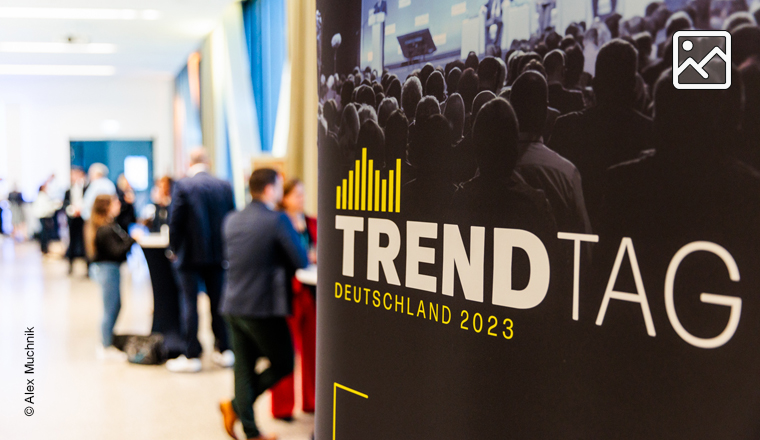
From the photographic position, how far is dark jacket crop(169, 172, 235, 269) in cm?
424

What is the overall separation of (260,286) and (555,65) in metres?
2.10

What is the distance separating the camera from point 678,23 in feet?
2.84

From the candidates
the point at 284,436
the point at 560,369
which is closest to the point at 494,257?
the point at 560,369

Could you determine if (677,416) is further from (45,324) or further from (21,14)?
(21,14)

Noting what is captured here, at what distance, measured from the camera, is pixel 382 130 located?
1.33 meters

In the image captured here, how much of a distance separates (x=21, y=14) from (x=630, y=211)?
898 centimetres

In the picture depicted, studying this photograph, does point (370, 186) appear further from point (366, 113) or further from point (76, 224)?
point (76, 224)

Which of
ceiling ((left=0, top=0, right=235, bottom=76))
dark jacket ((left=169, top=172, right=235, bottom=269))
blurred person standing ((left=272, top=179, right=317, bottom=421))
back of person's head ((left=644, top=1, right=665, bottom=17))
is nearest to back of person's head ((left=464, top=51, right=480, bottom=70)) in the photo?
back of person's head ((left=644, top=1, right=665, bottom=17))

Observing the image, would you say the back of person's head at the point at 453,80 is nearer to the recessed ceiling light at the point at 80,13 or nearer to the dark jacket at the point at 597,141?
the dark jacket at the point at 597,141

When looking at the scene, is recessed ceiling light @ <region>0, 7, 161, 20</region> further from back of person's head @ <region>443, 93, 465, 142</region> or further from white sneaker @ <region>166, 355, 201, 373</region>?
back of person's head @ <region>443, 93, 465, 142</region>

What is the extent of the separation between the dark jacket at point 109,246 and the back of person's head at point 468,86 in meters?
4.02

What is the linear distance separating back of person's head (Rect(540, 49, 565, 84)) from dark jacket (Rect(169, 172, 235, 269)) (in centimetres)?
356

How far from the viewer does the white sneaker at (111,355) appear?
4699 millimetres

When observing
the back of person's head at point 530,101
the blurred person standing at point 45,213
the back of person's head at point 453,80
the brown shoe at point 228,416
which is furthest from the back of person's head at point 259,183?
the blurred person standing at point 45,213
